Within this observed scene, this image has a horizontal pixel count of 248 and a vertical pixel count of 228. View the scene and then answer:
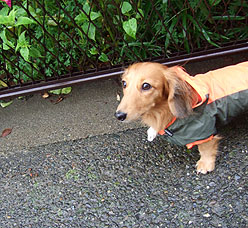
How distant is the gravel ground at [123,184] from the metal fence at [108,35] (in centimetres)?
68

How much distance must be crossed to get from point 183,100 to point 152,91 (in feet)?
0.73

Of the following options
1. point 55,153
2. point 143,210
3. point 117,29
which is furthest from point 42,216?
point 117,29

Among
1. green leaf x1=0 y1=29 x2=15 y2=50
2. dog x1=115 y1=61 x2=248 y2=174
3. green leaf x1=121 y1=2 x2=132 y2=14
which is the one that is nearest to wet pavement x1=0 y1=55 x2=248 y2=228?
dog x1=115 y1=61 x2=248 y2=174

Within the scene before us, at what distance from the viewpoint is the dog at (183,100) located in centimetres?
210

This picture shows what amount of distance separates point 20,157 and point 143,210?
1.33 m

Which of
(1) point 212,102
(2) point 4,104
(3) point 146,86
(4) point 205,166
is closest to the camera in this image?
(3) point 146,86

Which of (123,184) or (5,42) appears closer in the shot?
(123,184)

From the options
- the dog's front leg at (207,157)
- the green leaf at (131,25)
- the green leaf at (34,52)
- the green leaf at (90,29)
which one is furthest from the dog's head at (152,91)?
the green leaf at (34,52)

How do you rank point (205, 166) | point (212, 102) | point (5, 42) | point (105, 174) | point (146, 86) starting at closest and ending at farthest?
1. point (146, 86)
2. point (212, 102)
3. point (205, 166)
4. point (105, 174)
5. point (5, 42)

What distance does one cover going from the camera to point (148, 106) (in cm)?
216

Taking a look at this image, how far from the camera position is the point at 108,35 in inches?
127

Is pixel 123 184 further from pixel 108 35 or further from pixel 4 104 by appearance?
pixel 4 104

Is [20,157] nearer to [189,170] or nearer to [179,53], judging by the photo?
[189,170]

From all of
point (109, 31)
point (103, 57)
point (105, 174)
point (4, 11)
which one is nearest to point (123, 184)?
point (105, 174)
